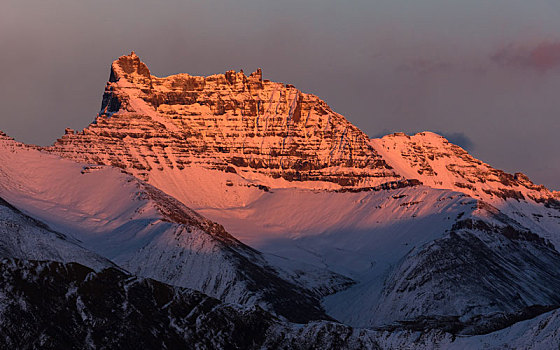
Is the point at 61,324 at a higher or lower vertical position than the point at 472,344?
lower

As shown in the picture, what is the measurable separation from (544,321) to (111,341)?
2765 inches

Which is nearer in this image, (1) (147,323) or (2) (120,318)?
(2) (120,318)

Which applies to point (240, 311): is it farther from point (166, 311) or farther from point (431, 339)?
point (431, 339)

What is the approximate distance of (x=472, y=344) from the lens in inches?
6811

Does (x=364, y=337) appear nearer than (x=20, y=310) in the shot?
No

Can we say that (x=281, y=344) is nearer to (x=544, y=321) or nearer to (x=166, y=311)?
(x=166, y=311)

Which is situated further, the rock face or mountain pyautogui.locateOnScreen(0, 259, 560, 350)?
mountain pyautogui.locateOnScreen(0, 259, 560, 350)

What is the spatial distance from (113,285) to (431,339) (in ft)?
180

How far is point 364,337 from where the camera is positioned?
179250mm

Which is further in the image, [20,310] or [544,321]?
[544,321]

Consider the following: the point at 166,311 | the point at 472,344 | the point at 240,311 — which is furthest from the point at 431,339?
the point at 166,311

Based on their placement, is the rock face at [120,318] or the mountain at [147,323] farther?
the mountain at [147,323]

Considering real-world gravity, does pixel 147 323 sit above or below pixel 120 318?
above

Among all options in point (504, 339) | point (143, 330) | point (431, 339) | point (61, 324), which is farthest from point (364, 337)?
point (61, 324)
